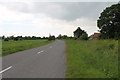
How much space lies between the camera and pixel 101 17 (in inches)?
2130

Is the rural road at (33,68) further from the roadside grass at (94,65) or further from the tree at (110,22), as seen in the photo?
the tree at (110,22)

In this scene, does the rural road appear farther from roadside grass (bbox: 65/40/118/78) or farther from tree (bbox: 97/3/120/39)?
tree (bbox: 97/3/120/39)

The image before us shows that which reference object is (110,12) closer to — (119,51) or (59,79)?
(119,51)

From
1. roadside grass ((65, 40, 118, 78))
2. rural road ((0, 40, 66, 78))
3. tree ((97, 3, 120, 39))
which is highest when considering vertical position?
tree ((97, 3, 120, 39))

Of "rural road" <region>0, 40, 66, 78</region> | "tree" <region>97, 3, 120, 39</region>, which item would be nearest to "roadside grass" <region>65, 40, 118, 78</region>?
"rural road" <region>0, 40, 66, 78</region>

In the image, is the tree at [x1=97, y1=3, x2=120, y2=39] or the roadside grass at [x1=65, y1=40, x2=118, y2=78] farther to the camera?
the tree at [x1=97, y1=3, x2=120, y2=39]

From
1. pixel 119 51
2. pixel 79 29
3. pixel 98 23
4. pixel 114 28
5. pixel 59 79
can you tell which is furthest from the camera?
pixel 79 29

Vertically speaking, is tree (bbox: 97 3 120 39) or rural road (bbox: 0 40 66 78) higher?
tree (bbox: 97 3 120 39)

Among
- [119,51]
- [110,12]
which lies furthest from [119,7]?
[119,51]

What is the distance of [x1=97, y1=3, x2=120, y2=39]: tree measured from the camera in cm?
4931

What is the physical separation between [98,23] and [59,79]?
50320 millimetres

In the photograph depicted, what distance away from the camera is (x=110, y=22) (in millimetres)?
51031

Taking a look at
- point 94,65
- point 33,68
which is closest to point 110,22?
point 94,65

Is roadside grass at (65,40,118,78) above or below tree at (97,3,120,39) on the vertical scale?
below
